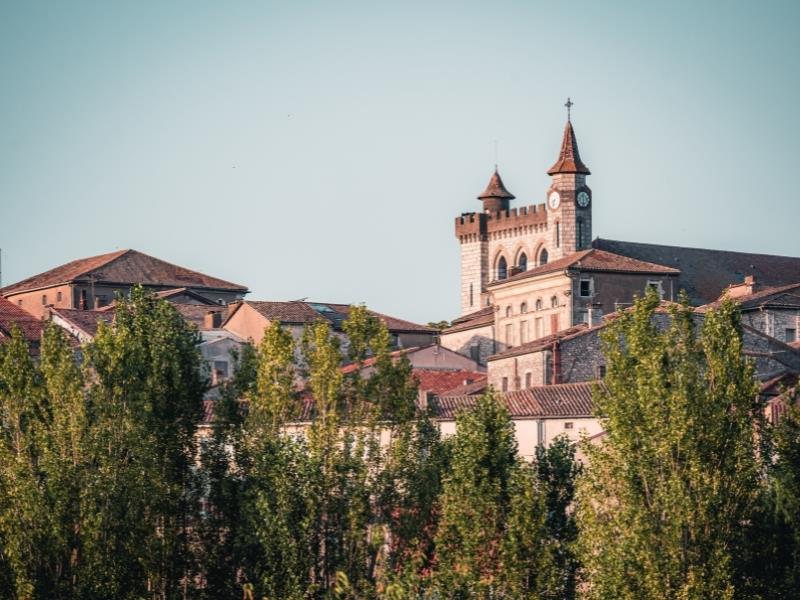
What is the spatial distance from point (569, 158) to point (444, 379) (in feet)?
103

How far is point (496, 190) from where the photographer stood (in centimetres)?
11419

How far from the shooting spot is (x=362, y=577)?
37.0 metres

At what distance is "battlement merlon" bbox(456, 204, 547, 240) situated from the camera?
10425cm

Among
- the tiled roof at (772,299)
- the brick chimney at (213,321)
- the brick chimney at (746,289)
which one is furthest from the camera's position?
the brick chimney at (746,289)

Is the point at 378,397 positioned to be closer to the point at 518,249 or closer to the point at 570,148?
the point at 570,148

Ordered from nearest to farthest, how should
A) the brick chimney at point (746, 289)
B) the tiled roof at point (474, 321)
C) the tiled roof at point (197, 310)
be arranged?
the brick chimney at point (746, 289) < the tiled roof at point (197, 310) < the tiled roof at point (474, 321)

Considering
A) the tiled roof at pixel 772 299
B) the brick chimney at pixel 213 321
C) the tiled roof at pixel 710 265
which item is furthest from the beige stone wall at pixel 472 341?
the tiled roof at pixel 772 299

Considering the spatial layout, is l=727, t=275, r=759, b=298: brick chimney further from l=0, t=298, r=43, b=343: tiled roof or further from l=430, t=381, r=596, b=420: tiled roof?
l=0, t=298, r=43, b=343: tiled roof

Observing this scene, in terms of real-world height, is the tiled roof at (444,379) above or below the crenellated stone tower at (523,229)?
below

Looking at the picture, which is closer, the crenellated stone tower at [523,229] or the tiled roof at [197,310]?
the tiled roof at [197,310]

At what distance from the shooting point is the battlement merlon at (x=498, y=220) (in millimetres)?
104250

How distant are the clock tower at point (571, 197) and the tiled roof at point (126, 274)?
18.5 meters

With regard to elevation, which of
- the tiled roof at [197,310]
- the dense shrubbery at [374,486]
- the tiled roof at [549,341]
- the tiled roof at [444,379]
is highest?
the tiled roof at [197,310]

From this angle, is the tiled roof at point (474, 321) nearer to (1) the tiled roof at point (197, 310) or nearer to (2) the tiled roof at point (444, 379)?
(1) the tiled roof at point (197, 310)
